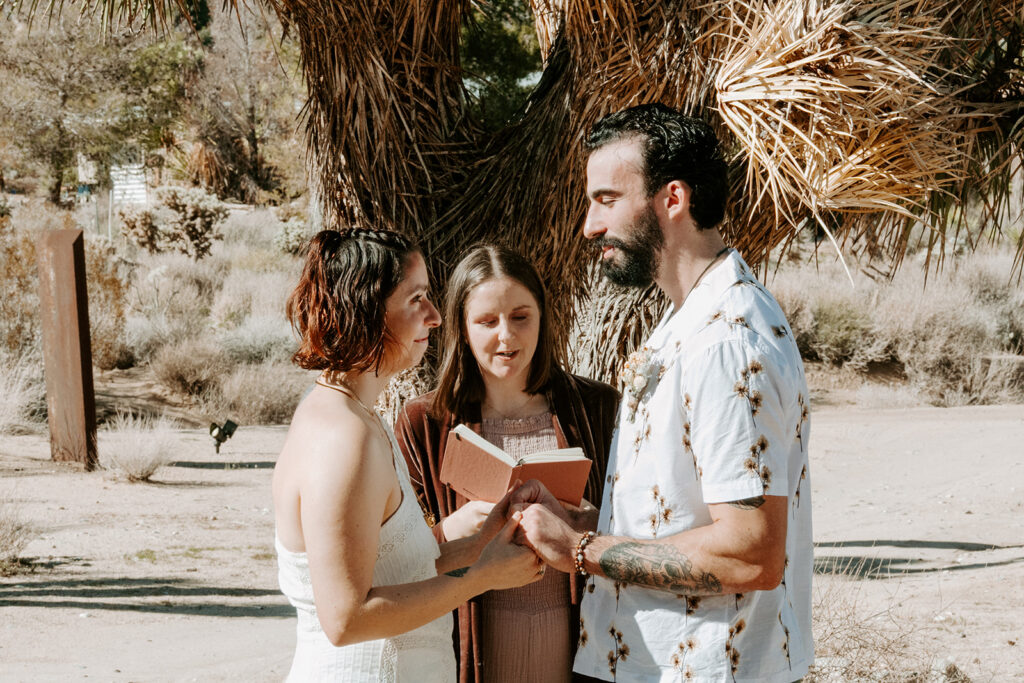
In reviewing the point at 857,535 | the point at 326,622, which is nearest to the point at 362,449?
the point at 326,622

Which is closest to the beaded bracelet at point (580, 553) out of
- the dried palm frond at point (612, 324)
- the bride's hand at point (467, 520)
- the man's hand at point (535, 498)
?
the man's hand at point (535, 498)

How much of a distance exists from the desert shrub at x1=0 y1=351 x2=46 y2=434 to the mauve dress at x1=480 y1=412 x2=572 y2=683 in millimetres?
8768

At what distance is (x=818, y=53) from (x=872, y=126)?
26 cm

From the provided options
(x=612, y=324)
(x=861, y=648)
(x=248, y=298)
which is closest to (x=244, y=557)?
(x=612, y=324)

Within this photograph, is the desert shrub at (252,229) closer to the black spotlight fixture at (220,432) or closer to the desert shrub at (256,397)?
the desert shrub at (256,397)

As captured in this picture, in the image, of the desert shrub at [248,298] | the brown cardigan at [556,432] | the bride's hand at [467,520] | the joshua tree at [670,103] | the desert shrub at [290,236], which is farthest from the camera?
the desert shrub at [290,236]

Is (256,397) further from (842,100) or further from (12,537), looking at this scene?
(842,100)

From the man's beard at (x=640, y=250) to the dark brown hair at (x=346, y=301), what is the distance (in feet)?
1.48

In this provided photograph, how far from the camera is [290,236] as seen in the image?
20547mm

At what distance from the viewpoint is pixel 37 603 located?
18.7 ft

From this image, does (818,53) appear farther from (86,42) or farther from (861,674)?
(86,42)

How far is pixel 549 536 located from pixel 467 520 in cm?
45

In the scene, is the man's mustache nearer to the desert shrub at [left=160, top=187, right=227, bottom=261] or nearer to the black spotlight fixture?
the black spotlight fixture

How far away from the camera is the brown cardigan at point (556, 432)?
109 inches
